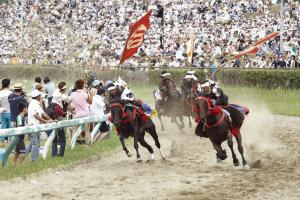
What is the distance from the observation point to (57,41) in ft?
178

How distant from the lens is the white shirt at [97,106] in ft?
68.7

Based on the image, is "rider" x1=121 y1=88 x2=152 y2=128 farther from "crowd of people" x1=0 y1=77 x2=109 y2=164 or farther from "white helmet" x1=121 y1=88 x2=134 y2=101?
"crowd of people" x1=0 y1=77 x2=109 y2=164

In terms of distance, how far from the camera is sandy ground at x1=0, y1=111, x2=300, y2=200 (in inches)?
536

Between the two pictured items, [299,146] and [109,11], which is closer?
[299,146]

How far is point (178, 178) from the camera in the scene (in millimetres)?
15344

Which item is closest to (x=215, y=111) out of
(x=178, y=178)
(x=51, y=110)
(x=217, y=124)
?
(x=217, y=124)

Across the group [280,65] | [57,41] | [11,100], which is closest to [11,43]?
[57,41]

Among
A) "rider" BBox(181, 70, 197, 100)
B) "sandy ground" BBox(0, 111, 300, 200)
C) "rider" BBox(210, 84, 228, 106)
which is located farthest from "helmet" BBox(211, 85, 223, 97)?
"rider" BBox(181, 70, 197, 100)

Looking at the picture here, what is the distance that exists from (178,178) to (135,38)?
10.8m

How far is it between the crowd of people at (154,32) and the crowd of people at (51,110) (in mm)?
16657

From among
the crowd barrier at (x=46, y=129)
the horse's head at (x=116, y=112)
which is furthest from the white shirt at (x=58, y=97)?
the horse's head at (x=116, y=112)

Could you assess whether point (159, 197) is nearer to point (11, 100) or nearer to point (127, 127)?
point (127, 127)

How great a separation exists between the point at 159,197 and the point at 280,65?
24880 mm

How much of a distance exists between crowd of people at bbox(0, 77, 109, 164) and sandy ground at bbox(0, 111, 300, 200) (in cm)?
111
